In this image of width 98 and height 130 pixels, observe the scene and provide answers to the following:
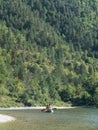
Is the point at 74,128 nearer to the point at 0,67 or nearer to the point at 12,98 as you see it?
the point at 12,98

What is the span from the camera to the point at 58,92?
655 feet

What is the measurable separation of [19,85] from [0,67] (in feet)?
38.8

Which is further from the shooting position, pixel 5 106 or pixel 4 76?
pixel 4 76

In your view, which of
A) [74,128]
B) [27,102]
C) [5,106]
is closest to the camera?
[74,128]

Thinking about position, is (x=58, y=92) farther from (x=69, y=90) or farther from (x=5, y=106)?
(x=5, y=106)

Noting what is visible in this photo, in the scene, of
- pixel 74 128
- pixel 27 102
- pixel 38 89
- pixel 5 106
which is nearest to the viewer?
pixel 74 128

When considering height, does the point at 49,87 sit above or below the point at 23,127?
below

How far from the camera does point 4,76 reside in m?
192

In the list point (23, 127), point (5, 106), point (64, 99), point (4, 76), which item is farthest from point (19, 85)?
point (23, 127)

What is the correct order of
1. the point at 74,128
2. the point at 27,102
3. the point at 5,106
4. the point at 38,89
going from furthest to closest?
1. the point at 38,89
2. the point at 27,102
3. the point at 5,106
4. the point at 74,128

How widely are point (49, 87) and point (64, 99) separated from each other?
8864mm

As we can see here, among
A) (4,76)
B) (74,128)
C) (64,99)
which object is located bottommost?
(64,99)

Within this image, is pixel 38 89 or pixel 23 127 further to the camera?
pixel 38 89

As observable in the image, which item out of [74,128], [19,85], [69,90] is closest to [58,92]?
[69,90]
